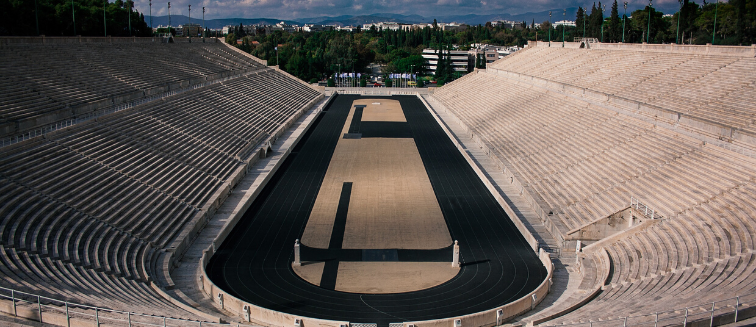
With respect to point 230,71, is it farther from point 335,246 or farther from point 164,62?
point 335,246

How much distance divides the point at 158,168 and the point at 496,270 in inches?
529

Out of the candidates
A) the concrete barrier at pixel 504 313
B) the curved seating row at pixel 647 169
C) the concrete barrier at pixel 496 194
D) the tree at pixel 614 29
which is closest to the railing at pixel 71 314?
the concrete barrier at pixel 504 313

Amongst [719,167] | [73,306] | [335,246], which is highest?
[719,167]

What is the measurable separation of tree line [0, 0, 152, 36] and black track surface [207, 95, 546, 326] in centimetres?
3016

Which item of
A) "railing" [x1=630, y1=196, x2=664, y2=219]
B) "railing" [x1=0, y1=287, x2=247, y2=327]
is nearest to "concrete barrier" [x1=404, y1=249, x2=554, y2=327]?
"railing" [x1=630, y1=196, x2=664, y2=219]

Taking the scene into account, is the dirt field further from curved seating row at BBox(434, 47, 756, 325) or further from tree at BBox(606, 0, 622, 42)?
tree at BBox(606, 0, 622, 42)

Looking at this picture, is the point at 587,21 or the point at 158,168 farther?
the point at 587,21

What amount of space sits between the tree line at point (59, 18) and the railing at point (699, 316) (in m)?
43.3

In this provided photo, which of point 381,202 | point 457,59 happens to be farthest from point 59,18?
point 457,59

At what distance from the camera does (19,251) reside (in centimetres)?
1397

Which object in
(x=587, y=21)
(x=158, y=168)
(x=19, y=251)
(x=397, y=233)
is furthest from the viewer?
(x=587, y=21)

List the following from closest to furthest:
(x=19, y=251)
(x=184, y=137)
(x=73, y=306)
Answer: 1. (x=73, y=306)
2. (x=19, y=251)
3. (x=184, y=137)

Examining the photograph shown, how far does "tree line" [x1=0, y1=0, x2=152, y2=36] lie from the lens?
49188mm

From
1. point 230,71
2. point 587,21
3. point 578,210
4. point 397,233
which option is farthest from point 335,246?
point 587,21
